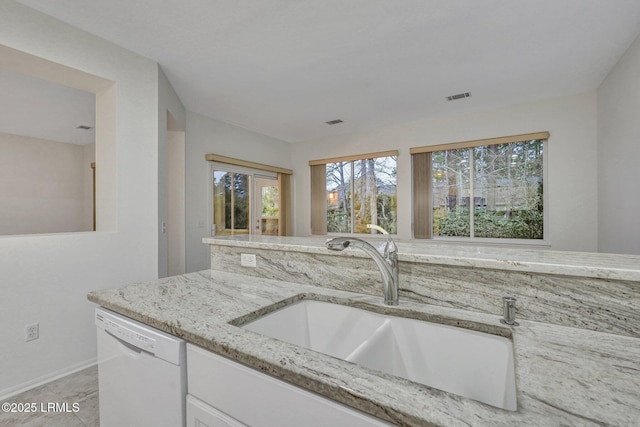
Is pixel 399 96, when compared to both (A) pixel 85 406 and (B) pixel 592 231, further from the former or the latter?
(A) pixel 85 406

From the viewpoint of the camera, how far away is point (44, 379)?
2.12m

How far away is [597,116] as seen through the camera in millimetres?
3471

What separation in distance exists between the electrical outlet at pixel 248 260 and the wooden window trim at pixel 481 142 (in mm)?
3753

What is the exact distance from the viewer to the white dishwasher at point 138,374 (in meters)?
0.85

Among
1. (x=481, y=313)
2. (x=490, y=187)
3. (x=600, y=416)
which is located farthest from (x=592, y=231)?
(x=600, y=416)

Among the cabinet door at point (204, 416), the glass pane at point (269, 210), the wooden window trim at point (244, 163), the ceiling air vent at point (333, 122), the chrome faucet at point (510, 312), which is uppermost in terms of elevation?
the ceiling air vent at point (333, 122)

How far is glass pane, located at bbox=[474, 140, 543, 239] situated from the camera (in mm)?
3945

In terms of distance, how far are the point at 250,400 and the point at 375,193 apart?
15.1 feet

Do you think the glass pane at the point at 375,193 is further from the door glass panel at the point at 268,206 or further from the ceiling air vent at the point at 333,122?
the door glass panel at the point at 268,206

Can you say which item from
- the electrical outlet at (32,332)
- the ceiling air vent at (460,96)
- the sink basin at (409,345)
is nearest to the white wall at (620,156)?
the ceiling air vent at (460,96)

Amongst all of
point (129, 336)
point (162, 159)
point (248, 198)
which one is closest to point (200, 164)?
point (248, 198)

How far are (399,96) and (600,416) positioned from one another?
3.63 meters

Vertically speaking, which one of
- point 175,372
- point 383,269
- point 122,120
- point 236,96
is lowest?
point 175,372

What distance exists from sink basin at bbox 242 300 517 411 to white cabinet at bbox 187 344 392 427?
20cm
